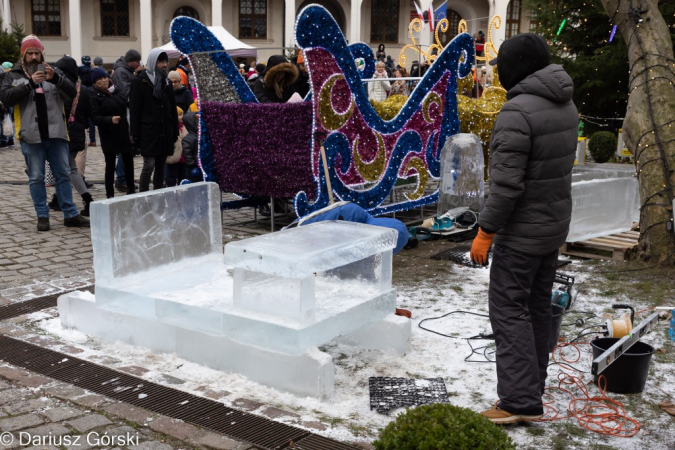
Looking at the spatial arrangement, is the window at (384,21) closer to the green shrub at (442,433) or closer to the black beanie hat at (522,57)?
the black beanie hat at (522,57)

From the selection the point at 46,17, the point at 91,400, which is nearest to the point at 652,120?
the point at 91,400

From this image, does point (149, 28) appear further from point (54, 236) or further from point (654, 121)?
point (654, 121)

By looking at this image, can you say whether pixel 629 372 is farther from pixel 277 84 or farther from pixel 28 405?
pixel 277 84

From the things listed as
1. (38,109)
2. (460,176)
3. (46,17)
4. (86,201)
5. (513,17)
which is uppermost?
(513,17)

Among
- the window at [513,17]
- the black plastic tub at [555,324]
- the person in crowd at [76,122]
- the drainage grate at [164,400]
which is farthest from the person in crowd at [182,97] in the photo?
the window at [513,17]

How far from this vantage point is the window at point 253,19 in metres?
34.4

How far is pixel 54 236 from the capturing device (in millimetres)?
8164

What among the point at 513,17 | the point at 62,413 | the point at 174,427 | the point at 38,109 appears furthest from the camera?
the point at 513,17

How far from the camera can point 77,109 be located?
9.28 meters

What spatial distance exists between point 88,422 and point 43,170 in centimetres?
517

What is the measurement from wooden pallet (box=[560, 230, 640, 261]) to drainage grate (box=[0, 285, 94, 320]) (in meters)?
4.87

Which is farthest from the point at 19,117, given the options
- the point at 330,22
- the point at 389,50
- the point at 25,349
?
the point at 389,50

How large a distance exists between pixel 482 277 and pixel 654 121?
2.32m

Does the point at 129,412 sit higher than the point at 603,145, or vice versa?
the point at 603,145
